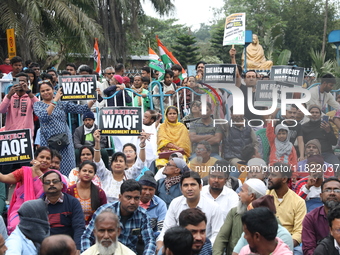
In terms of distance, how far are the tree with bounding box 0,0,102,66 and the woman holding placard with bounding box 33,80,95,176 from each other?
33.2ft

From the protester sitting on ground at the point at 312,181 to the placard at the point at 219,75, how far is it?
5.07 feet

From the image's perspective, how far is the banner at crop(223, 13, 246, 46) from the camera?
13.3 meters

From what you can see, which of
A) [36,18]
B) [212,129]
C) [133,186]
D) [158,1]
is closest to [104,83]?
[212,129]

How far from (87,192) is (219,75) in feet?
7.21

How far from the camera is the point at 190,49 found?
32.8 metres

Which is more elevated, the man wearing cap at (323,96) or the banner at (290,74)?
the banner at (290,74)

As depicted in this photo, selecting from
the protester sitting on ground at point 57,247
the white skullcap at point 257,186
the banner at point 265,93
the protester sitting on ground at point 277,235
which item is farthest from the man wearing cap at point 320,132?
the protester sitting on ground at point 57,247

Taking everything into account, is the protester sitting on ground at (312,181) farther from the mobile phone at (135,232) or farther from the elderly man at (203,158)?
the mobile phone at (135,232)

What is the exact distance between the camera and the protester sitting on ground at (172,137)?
9195 millimetres

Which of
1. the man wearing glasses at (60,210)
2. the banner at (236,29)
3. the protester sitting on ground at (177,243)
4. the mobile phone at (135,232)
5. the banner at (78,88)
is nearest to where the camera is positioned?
the protester sitting on ground at (177,243)

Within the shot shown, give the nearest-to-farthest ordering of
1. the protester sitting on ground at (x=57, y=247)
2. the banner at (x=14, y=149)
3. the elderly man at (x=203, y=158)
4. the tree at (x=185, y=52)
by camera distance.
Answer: the protester sitting on ground at (x=57, y=247)
the elderly man at (x=203, y=158)
the banner at (x=14, y=149)
the tree at (x=185, y=52)

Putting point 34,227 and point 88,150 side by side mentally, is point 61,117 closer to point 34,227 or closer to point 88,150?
point 88,150

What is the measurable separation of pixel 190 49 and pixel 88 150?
986 inches

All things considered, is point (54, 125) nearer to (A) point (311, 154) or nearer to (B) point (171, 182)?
(B) point (171, 182)
